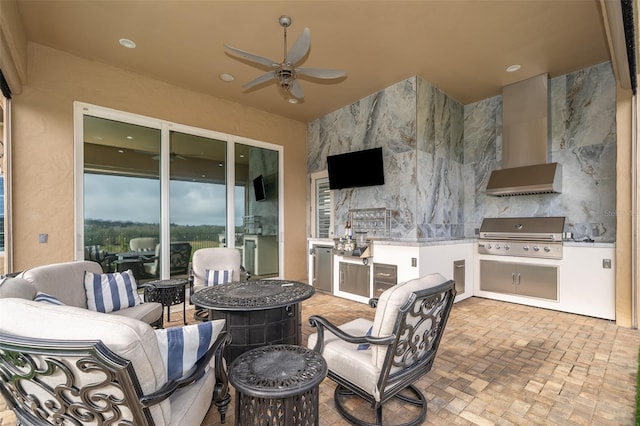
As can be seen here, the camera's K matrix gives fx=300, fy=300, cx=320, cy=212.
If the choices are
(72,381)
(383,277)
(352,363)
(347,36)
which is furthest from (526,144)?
(72,381)

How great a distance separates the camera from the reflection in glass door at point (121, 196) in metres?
4.05

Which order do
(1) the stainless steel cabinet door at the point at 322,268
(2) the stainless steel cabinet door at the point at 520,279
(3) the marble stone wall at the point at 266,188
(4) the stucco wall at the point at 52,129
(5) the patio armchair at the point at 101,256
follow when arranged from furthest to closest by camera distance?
(3) the marble stone wall at the point at 266,188, (1) the stainless steel cabinet door at the point at 322,268, (2) the stainless steel cabinet door at the point at 520,279, (5) the patio armchair at the point at 101,256, (4) the stucco wall at the point at 52,129

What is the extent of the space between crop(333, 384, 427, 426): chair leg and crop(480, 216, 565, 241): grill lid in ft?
11.3

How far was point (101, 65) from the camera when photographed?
409 centimetres

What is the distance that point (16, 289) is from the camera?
5.56 ft

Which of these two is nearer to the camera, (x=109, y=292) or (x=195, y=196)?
(x=109, y=292)

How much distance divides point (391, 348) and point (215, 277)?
2682 millimetres

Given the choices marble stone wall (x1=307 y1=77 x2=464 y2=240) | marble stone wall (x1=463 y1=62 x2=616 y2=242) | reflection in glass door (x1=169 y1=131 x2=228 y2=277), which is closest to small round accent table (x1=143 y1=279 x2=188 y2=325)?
reflection in glass door (x1=169 y1=131 x2=228 y2=277)

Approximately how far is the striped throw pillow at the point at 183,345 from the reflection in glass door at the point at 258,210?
164 inches

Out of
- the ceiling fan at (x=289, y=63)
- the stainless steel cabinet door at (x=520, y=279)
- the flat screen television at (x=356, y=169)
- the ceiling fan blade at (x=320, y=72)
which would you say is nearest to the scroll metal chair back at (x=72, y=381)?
the ceiling fan at (x=289, y=63)

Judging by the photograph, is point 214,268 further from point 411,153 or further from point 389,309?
point 411,153

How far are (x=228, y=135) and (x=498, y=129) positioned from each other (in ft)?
15.8

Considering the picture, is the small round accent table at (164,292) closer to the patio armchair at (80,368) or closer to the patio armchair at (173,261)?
the patio armchair at (173,261)

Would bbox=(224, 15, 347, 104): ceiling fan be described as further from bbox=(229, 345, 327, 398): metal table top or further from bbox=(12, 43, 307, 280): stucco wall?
bbox=(229, 345, 327, 398): metal table top
